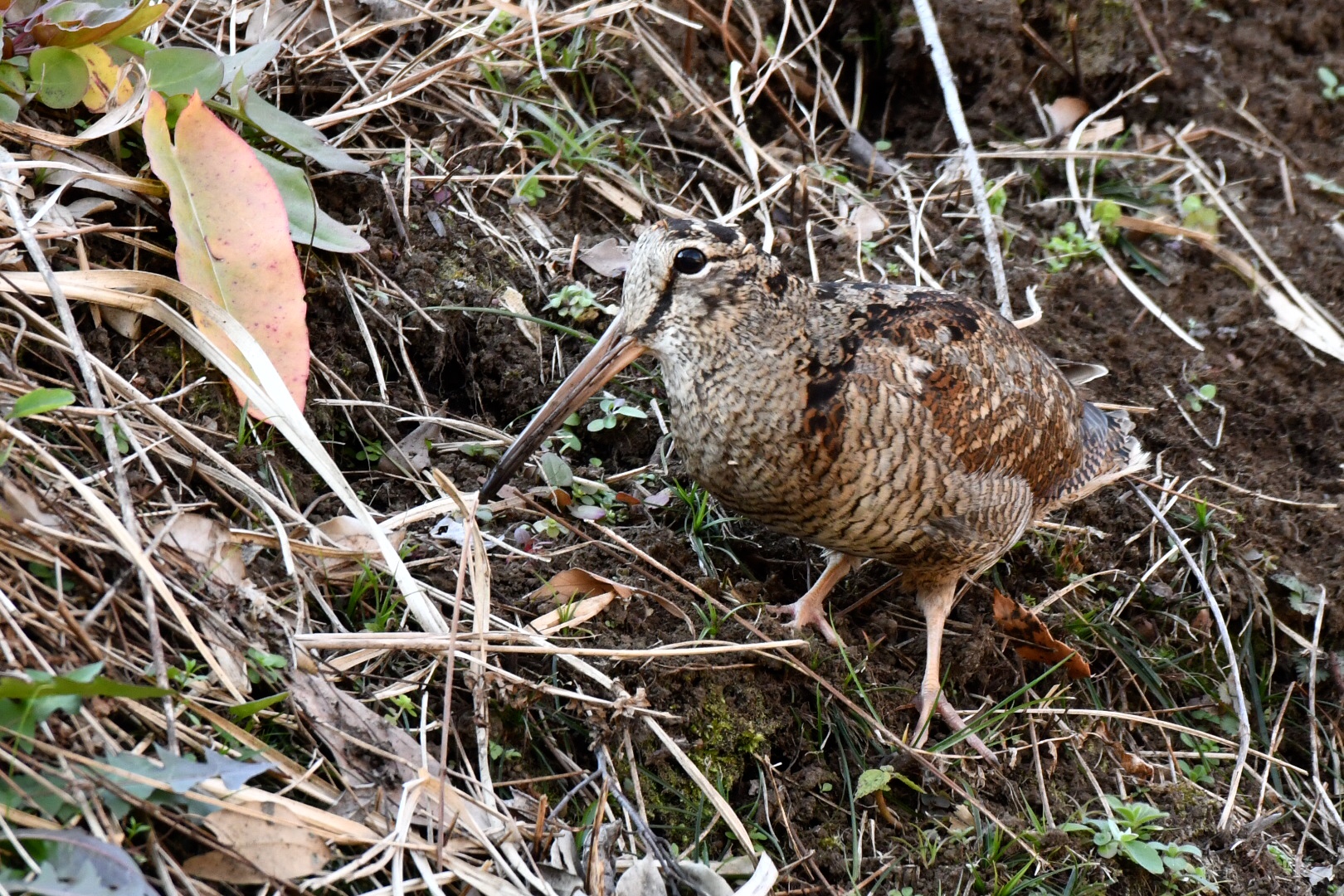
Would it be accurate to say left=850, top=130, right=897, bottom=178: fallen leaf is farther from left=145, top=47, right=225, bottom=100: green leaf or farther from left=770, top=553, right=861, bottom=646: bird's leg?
left=145, top=47, right=225, bottom=100: green leaf

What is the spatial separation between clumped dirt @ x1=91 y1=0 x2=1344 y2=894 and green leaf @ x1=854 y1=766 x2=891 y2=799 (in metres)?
0.05

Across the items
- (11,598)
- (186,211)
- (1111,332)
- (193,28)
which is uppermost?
(193,28)

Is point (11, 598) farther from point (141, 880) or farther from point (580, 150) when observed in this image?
point (580, 150)

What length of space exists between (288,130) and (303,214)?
0.23 metres

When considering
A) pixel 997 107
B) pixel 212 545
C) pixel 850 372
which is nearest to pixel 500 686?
pixel 212 545

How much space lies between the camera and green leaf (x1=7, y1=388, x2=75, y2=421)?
213 centimetres

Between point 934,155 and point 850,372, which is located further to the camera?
point 934,155

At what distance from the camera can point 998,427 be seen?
313 cm

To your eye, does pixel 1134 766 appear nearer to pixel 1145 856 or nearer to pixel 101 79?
pixel 1145 856

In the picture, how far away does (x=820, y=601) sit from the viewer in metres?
3.27

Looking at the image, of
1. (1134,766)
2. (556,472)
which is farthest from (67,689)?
(1134,766)

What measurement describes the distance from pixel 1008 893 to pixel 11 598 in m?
2.09

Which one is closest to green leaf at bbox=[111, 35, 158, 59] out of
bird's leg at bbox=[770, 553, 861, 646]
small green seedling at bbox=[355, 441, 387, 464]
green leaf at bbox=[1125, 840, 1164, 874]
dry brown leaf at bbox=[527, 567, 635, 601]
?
small green seedling at bbox=[355, 441, 387, 464]

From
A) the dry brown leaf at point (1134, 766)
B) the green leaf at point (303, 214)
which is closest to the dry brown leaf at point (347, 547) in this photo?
the green leaf at point (303, 214)
